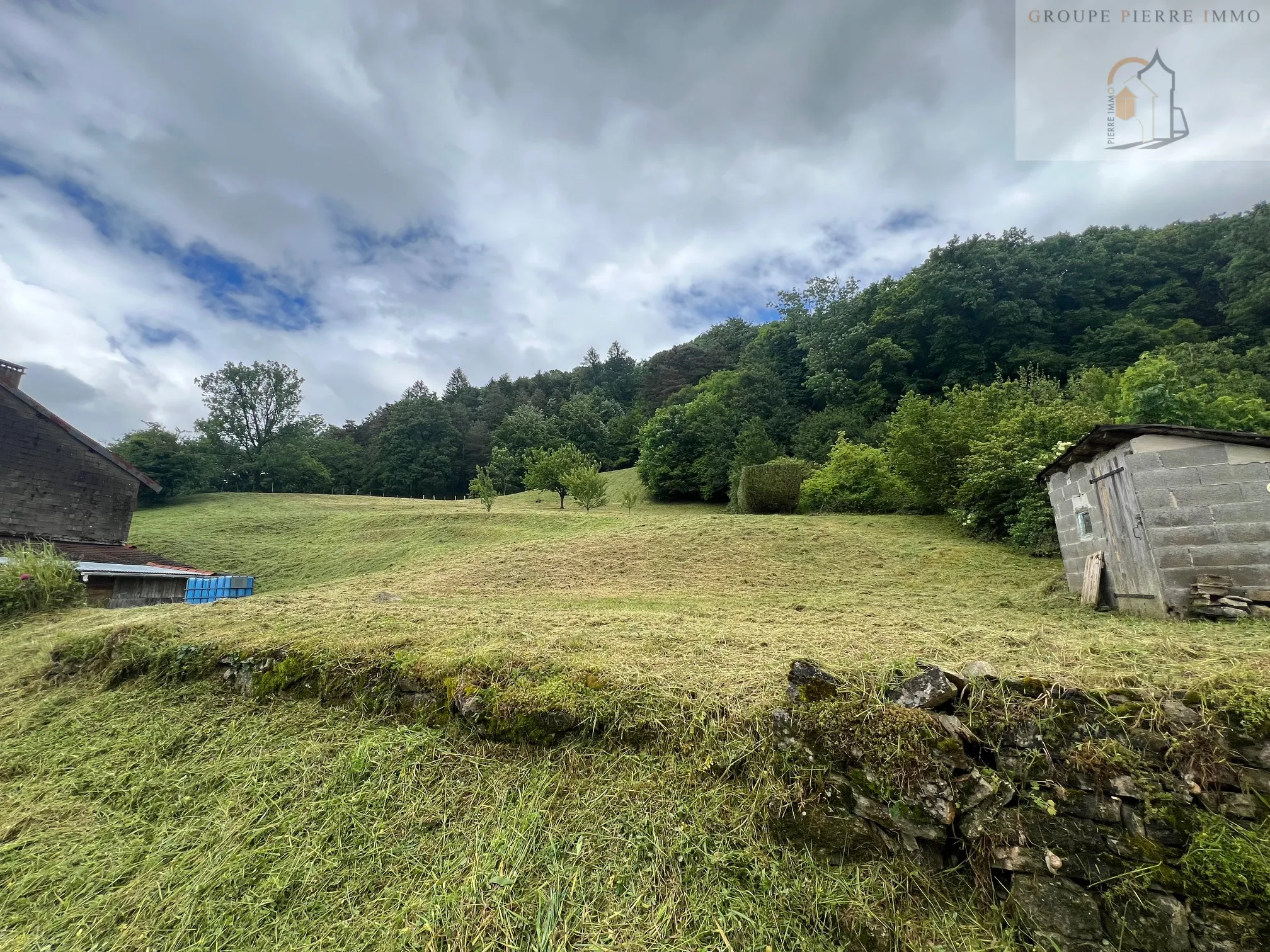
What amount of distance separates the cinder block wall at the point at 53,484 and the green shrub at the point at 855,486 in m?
23.5

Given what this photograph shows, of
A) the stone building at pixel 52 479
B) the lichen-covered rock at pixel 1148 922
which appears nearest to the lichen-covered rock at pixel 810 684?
the lichen-covered rock at pixel 1148 922

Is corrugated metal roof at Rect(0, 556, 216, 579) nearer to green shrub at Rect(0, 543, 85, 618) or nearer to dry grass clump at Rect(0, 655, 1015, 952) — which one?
green shrub at Rect(0, 543, 85, 618)

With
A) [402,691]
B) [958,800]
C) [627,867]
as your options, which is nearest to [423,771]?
[402,691]

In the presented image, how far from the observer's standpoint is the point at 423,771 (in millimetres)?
3201

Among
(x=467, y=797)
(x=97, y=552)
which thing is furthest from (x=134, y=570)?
(x=467, y=797)

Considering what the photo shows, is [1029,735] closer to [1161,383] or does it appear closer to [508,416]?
[1161,383]

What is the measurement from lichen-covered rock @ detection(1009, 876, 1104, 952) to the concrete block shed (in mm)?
5121

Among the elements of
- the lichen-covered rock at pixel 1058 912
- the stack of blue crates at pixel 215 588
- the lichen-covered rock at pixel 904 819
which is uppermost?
the lichen-covered rock at pixel 904 819

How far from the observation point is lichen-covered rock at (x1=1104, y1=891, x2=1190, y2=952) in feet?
6.31

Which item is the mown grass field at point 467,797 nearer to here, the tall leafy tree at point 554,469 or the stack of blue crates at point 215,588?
the stack of blue crates at point 215,588

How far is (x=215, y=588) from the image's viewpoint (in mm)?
11367

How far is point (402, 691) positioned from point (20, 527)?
17740mm

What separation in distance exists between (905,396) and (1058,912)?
75.0ft

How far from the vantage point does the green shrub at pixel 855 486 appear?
736 inches
